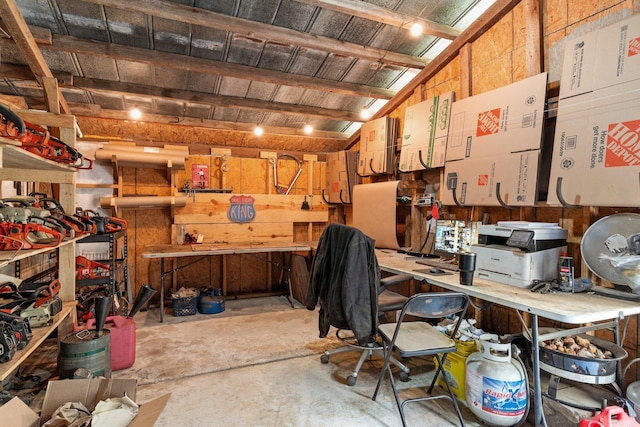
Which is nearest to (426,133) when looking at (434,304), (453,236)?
(453,236)

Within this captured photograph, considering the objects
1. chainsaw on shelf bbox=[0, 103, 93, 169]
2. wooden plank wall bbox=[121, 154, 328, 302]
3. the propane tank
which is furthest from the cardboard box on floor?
wooden plank wall bbox=[121, 154, 328, 302]

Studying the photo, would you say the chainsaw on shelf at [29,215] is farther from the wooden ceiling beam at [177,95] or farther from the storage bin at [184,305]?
the storage bin at [184,305]

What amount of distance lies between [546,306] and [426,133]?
2.14 metres

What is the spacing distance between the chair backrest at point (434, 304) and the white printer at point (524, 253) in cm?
42

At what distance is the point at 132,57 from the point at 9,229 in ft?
6.24

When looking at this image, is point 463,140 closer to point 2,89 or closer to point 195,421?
point 195,421

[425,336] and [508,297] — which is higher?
[508,297]

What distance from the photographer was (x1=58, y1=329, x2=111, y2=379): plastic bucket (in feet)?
7.18

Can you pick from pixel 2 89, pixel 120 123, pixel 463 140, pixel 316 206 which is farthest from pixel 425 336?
pixel 2 89

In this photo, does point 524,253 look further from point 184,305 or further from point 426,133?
point 184,305

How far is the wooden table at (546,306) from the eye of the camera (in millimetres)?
1664

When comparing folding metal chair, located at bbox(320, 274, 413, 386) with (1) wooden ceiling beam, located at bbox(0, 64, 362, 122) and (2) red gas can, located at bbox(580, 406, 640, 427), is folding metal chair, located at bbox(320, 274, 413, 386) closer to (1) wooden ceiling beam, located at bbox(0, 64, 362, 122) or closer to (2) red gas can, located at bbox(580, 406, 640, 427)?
(2) red gas can, located at bbox(580, 406, 640, 427)

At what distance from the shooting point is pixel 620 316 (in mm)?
1727

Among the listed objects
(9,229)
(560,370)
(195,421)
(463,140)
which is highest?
(463,140)
